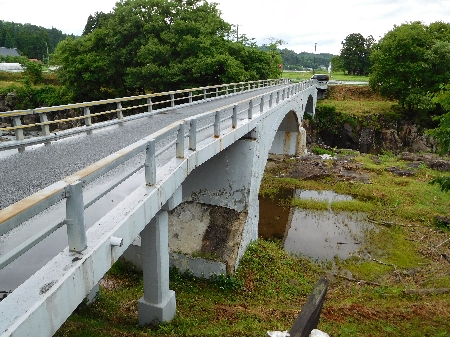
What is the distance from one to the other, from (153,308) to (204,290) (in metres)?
3.10

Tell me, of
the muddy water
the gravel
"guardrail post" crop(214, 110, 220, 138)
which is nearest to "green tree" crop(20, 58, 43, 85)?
the muddy water

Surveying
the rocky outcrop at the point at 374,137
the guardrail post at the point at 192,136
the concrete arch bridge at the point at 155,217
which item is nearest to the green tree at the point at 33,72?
the rocky outcrop at the point at 374,137

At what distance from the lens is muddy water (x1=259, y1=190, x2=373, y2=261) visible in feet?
50.0

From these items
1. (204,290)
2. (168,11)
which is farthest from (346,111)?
(204,290)

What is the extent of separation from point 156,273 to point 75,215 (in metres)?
4.14

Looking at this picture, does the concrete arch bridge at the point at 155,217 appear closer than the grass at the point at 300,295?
Yes

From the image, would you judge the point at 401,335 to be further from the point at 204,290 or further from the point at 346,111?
the point at 346,111

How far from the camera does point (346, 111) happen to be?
42.5 m

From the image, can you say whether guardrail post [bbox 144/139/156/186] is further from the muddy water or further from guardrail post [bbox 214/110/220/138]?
the muddy water

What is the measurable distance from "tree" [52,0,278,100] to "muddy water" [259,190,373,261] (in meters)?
13.1

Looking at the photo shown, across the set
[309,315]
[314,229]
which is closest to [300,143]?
[314,229]

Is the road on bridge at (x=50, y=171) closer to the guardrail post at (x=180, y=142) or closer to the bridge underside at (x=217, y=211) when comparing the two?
the guardrail post at (x=180, y=142)

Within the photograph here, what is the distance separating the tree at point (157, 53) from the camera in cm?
2894

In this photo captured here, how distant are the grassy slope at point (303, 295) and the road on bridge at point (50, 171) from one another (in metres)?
2.92
